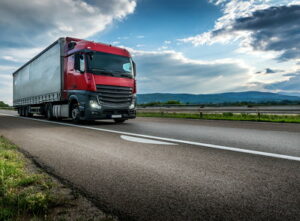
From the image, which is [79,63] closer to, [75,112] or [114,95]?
[114,95]

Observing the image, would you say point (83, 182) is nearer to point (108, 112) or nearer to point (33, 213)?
point (33, 213)

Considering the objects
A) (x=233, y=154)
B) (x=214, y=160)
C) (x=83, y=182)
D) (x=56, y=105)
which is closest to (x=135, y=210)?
(x=83, y=182)

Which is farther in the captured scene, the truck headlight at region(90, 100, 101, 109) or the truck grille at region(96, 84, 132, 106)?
the truck grille at region(96, 84, 132, 106)

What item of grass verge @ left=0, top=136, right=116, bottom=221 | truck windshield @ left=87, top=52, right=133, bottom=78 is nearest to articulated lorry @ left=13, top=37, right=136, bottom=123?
truck windshield @ left=87, top=52, right=133, bottom=78

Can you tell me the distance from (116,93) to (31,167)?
7627 millimetres

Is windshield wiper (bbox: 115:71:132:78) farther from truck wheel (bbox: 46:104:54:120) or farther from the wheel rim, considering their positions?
truck wheel (bbox: 46:104:54:120)

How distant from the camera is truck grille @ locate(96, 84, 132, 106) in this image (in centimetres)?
1069

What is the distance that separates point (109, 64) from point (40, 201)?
9.41 m

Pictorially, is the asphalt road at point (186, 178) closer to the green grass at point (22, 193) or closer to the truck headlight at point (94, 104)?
the green grass at point (22, 193)

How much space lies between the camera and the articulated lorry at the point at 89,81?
1052cm

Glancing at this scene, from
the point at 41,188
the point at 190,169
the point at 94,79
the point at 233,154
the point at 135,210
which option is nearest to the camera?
the point at 135,210

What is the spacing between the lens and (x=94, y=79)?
34.1 ft

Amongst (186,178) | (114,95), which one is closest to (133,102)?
(114,95)

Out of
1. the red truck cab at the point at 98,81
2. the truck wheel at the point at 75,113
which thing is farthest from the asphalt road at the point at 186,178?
the truck wheel at the point at 75,113
